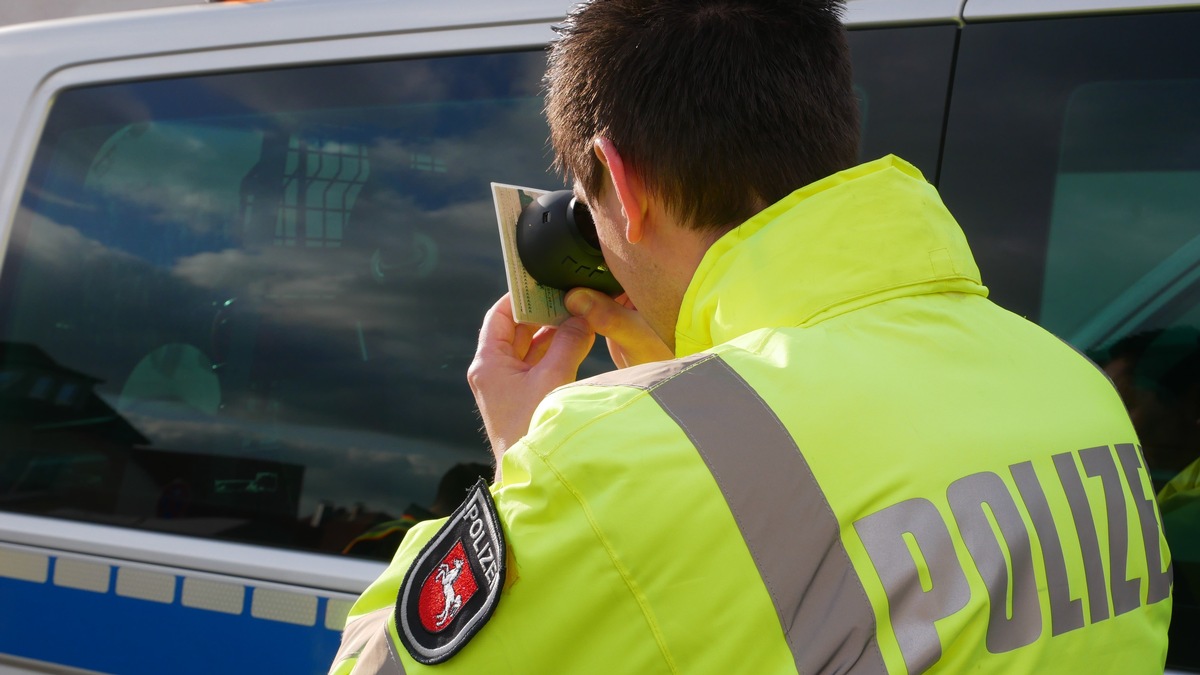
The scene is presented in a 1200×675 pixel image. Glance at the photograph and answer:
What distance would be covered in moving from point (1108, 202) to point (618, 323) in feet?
2.16

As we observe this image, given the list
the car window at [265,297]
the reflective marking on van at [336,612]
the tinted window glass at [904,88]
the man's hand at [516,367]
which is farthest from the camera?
the car window at [265,297]

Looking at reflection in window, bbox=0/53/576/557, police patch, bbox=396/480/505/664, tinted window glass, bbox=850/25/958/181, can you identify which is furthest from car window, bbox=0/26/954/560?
police patch, bbox=396/480/505/664

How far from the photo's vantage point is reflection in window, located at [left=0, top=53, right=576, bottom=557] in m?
1.72

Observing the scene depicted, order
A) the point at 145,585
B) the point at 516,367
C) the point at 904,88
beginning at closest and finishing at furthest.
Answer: the point at 516,367 → the point at 904,88 → the point at 145,585

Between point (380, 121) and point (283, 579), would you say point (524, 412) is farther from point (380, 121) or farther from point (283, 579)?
point (380, 121)

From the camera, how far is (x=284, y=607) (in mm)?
1646

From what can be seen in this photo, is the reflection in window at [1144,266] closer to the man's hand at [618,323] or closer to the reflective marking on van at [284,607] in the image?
the man's hand at [618,323]

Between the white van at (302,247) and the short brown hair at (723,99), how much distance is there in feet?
1.41

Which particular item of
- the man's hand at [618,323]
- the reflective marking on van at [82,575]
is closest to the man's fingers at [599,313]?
the man's hand at [618,323]

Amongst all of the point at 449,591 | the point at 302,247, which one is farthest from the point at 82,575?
the point at 449,591

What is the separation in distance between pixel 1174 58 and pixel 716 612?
1.05 meters

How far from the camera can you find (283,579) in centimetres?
167

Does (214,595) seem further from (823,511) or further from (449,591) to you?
(823,511)

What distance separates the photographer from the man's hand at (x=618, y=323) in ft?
4.58
